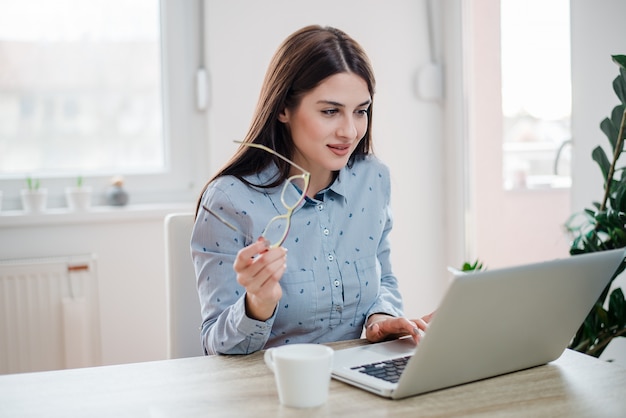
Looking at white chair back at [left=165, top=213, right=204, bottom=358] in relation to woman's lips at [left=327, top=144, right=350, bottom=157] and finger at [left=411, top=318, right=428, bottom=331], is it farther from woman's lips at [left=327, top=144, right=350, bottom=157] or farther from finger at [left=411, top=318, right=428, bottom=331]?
finger at [left=411, top=318, right=428, bottom=331]

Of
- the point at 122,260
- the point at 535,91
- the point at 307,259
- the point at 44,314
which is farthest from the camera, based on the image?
the point at 535,91

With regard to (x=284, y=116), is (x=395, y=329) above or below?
below

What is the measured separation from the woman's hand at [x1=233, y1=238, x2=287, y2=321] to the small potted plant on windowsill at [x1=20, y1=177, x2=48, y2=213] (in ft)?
5.42

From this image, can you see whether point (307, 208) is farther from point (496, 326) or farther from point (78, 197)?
point (78, 197)

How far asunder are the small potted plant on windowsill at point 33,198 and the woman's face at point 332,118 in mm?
1386

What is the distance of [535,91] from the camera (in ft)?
9.71

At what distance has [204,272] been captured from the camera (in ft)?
4.84

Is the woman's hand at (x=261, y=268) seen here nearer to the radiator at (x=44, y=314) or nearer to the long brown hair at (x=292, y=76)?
the long brown hair at (x=292, y=76)

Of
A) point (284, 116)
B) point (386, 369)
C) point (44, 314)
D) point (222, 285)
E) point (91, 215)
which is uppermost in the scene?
point (284, 116)

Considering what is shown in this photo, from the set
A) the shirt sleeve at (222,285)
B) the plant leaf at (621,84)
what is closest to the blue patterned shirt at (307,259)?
the shirt sleeve at (222,285)

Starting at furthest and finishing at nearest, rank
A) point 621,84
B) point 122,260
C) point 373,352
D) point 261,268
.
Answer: point 122,260 < point 621,84 < point 373,352 < point 261,268

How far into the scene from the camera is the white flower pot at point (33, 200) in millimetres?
2674

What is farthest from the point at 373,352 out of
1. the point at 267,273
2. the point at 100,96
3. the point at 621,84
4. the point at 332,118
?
the point at 100,96

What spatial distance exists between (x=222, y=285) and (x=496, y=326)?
0.56 metres
